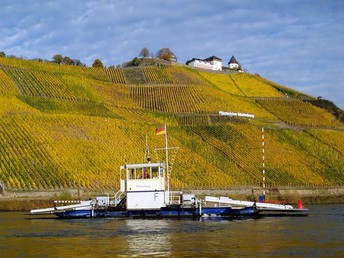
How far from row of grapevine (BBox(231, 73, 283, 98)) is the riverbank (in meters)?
57.5

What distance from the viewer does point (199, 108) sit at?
115125 mm

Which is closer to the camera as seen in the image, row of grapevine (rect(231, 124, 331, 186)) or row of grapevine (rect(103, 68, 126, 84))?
row of grapevine (rect(231, 124, 331, 186))

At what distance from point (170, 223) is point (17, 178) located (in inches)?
1084

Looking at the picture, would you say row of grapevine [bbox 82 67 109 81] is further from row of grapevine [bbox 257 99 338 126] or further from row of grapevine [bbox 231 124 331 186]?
row of grapevine [bbox 231 124 331 186]

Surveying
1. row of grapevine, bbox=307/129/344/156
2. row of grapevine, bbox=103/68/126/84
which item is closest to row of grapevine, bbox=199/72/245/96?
row of grapevine, bbox=103/68/126/84

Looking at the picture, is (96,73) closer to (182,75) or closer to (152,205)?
(182,75)

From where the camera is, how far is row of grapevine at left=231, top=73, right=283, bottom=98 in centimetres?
14338

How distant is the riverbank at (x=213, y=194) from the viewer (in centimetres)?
5884

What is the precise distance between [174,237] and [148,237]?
4.93ft

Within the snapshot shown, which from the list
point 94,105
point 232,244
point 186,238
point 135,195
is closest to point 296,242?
point 232,244

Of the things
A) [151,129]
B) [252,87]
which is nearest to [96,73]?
[151,129]

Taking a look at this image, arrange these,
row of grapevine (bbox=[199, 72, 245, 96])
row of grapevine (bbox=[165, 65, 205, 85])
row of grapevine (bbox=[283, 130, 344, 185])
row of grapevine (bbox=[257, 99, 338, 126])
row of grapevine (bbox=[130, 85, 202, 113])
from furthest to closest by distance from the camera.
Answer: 1. row of grapevine (bbox=[199, 72, 245, 96])
2. row of grapevine (bbox=[165, 65, 205, 85])
3. row of grapevine (bbox=[257, 99, 338, 126])
4. row of grapevine (bbox=[130, 85, 202, 113])
5. row of grapevine (bbox=[283, 130, 344, 185])

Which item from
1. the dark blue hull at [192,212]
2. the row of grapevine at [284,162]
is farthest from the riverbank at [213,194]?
the dark blue hull at [192,212]

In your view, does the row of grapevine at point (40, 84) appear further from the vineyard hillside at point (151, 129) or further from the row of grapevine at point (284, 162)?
the row of grapevine at point (284, 162)
